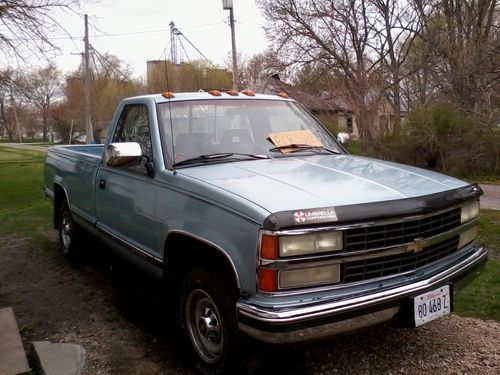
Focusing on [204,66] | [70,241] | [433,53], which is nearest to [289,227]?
[70,241]

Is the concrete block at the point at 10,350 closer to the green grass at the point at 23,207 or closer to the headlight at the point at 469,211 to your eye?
the headlight at the point at 469,211

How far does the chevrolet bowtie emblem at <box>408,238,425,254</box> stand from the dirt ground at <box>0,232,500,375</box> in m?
0.82

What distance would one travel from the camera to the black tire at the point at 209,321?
2.83 m

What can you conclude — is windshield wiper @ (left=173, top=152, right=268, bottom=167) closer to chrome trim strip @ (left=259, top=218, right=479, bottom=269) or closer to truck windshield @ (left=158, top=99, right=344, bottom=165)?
truck windshield @ (left=158, top=99, right=344, bottom=165)

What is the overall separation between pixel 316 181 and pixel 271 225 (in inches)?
27.2

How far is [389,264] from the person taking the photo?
283 cm

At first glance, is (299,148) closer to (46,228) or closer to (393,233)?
(393,233)

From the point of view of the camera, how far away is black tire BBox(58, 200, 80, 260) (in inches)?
224

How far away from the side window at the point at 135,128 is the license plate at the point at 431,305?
7.03 ft

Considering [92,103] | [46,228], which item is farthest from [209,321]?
[92,103]

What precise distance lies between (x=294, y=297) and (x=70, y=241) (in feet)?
13.2

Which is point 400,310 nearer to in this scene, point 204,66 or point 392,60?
point 392,60

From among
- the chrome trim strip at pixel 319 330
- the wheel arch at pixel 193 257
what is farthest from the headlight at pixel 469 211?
the wheel arch at pixel 193 257

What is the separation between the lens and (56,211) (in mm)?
6320
